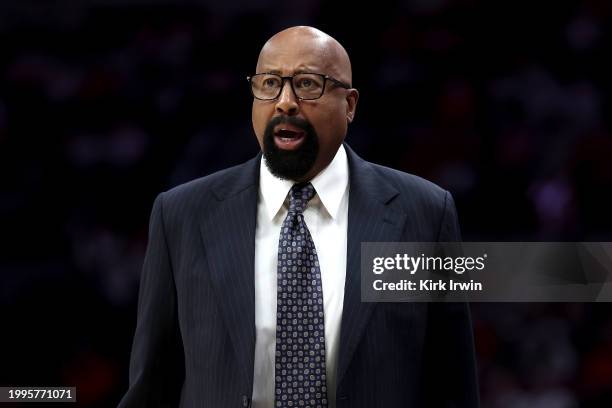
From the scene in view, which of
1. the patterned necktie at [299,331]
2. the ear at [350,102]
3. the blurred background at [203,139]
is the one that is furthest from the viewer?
the blurred background at [203,139]

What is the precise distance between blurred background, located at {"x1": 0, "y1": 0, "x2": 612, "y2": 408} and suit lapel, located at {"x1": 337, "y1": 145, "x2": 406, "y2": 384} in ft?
1.31

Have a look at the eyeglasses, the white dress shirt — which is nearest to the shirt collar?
the white dress shirt

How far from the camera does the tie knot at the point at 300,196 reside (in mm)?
1412

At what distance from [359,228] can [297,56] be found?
0.83 ft

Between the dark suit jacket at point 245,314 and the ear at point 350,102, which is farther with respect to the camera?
the ear at point 350,102

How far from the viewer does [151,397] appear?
1438 millimetres

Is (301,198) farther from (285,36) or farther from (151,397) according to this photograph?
(151,397)

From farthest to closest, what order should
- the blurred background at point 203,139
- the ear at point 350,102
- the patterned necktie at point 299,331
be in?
the blurred background at point 203,139 → the ear at point 350,102 → the patterned necktie at point 299,331

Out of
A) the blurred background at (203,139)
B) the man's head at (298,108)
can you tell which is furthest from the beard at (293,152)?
the blurred background at (203,139)

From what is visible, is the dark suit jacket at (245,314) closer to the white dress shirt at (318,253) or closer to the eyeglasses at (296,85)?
the white dress shirt at (318,253)

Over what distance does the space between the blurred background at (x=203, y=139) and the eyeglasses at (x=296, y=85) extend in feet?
1.43

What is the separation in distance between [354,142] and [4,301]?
2.31 ft

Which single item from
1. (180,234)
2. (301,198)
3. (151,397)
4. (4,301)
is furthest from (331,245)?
(4,301)

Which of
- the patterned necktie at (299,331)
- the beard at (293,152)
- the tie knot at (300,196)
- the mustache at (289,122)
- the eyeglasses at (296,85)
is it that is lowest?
the patterned necktie at (299,331)
